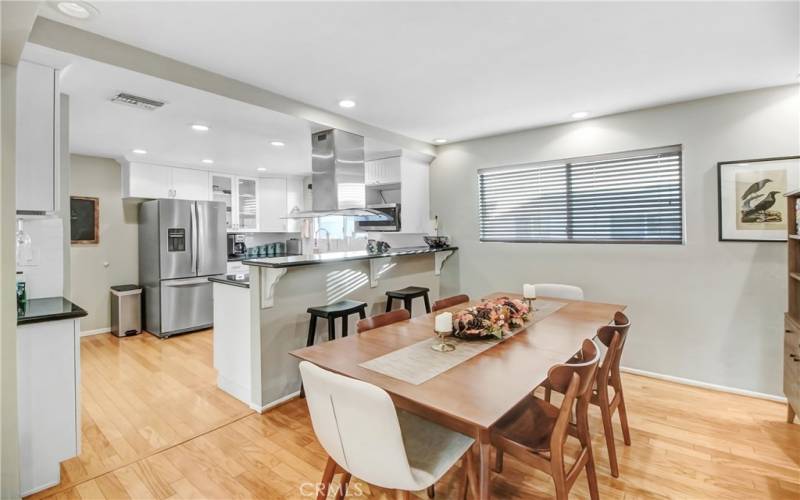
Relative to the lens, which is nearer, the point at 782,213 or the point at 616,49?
the point at 616,49

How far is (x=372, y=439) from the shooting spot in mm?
1278

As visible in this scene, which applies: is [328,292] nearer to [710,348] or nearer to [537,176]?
[537,176]

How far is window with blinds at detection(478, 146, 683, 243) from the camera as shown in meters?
3.30

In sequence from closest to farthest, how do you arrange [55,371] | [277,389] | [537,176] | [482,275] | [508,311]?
1. [55,371]
2. [508,311]
3. [277,389]
4. [537,176]
5. [482,275]

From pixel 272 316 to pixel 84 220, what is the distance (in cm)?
367

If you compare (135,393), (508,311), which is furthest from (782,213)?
(135,393)

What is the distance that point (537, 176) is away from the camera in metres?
3.98

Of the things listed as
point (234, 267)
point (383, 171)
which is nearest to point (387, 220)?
point (383, 171)

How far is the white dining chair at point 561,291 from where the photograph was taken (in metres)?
3.17

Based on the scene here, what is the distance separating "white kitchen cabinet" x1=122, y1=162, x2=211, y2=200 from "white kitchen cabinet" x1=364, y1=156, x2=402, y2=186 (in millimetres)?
2547

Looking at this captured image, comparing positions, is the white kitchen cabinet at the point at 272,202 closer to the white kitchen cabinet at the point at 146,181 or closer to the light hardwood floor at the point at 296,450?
the white kitchen cabinet at the point at 146,181

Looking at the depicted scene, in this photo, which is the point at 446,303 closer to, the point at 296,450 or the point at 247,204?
the point at 296,450

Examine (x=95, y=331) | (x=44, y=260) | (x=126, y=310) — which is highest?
(x=44, y=260)

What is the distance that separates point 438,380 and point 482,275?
2977 millimetres
